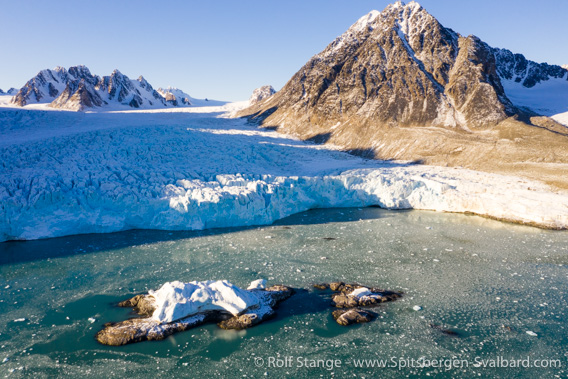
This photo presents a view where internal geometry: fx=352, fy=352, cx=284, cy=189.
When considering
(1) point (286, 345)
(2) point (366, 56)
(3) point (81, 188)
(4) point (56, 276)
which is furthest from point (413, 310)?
(2) point (366, 56)

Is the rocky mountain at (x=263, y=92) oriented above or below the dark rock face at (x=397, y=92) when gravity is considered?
above

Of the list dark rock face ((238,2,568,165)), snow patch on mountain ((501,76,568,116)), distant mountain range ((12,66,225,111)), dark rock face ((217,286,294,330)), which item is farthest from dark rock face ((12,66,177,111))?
snow patch on mountain ((501,76,568,116))

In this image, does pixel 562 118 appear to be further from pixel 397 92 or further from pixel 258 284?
pixel 258 284

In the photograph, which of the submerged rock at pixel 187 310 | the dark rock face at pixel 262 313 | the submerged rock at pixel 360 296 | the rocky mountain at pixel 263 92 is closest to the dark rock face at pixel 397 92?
the submerged rock at pixel 360 296

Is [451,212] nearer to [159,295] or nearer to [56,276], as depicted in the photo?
[159,295]

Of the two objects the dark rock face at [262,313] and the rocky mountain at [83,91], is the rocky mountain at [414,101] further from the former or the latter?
the rocky mountain at [83,91]
